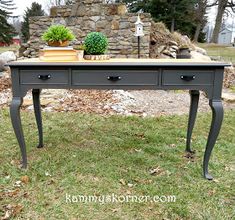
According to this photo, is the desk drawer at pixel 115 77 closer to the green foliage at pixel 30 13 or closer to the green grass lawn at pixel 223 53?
the green grass lawn at pixel 223 53

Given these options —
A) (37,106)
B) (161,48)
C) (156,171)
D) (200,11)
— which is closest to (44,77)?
(37,106)

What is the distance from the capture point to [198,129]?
152 inches

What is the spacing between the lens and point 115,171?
2.67 m

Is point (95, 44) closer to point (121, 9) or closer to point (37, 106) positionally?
point (37, 106)

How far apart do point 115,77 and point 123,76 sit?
7 cm

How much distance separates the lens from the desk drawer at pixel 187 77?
2.30 metres

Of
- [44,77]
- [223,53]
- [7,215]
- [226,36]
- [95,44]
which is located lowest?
[7,215]

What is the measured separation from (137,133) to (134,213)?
1678mm

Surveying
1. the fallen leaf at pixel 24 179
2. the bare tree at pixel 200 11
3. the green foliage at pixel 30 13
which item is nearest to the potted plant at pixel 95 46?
the fallen leaf at pixel 24 179

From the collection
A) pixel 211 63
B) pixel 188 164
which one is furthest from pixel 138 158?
pixel 211 63

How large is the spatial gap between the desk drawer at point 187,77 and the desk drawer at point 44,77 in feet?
2.73

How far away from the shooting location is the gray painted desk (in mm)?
2289

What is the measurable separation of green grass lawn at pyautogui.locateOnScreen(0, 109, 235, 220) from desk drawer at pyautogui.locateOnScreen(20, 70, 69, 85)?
853 mm

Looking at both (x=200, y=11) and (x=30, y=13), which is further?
(x=30, y=13)
